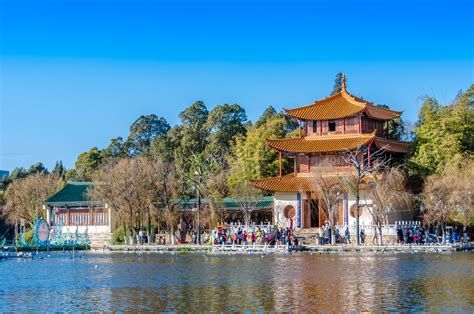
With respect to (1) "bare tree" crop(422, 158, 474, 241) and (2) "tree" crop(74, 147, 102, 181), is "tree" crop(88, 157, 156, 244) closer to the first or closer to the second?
(1) "bare tree" crop(422, 158, 474, 241)

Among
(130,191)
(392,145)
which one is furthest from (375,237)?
(130,191)

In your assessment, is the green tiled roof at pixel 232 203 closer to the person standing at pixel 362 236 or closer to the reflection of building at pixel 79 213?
the reflection of building at pixel 79 213

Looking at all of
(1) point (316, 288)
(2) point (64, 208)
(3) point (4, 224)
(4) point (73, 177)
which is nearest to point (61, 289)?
(1) point (316, 288)

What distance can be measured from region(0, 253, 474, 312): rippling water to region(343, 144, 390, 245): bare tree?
8998 mm

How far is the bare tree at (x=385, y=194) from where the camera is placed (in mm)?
49062

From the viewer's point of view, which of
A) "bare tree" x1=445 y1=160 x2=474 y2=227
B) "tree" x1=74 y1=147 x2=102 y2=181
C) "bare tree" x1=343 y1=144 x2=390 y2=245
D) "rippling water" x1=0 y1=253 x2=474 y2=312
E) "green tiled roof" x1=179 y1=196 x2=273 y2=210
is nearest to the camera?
"rippling water" x1=0 y1=253 x2=474 y2=312

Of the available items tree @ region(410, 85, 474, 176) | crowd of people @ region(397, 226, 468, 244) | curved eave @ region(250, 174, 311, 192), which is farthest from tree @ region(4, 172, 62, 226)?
crowd of people @ region(397, 226, 468, 244)

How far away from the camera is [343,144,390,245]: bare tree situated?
160ft

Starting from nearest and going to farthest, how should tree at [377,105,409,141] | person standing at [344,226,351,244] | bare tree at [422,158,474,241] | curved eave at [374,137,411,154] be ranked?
bare tree at [422,158,474,241]
person standing at [344,226,351,244]
curved eave at [374,137,411,154]
tree at [377,105,409,141]

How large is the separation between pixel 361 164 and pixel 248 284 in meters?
26.8

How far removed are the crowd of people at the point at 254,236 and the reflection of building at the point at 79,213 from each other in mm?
13712

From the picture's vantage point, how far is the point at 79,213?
64.3m

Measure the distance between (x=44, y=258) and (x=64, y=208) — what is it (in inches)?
780

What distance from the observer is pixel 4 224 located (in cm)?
7375
